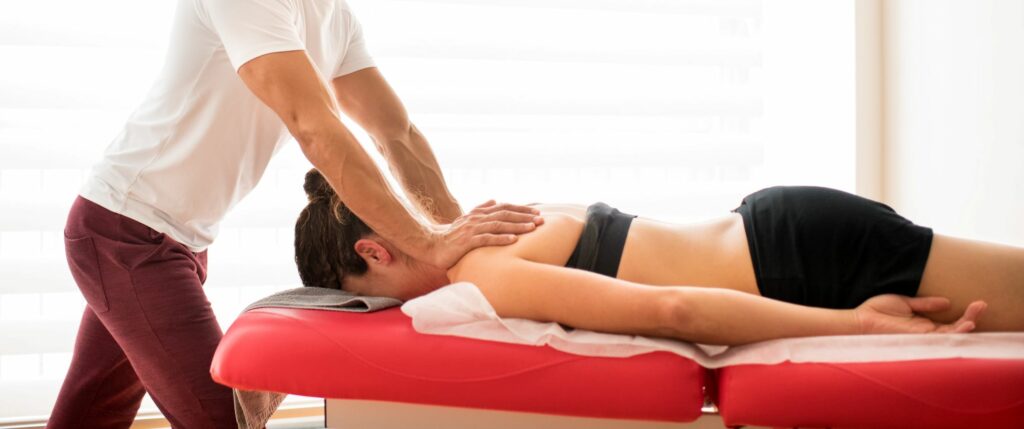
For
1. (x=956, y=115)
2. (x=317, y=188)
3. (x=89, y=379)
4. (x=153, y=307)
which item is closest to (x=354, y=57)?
(x=317, y=188)

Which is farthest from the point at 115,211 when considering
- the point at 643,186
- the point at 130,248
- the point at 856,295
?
the point at 643,186

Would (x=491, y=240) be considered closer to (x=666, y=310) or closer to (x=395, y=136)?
(x=666, y=310)

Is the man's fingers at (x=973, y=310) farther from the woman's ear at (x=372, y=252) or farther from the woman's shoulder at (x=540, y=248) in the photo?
the woman's ear at (x=372, y=252)

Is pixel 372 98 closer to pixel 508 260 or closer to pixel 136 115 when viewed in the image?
pixel 136 115

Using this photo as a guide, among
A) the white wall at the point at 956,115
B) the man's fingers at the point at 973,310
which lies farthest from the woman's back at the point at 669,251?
the white wall at the point at 956,115

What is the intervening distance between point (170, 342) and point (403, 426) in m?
0.52

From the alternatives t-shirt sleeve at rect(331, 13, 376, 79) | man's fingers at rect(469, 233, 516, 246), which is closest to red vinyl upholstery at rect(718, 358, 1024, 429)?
man's fingers at rect(469, 233, 516, 246)

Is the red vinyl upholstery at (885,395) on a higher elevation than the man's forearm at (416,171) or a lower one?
lower

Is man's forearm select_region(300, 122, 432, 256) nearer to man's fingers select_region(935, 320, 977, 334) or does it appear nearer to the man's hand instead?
the man's hand

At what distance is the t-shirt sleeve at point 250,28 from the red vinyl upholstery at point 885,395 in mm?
1000

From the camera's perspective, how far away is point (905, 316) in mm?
1423

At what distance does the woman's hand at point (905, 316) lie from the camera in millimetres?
1391

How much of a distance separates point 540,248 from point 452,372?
32 centimetres

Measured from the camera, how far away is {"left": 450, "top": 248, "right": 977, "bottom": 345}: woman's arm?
1345mm
